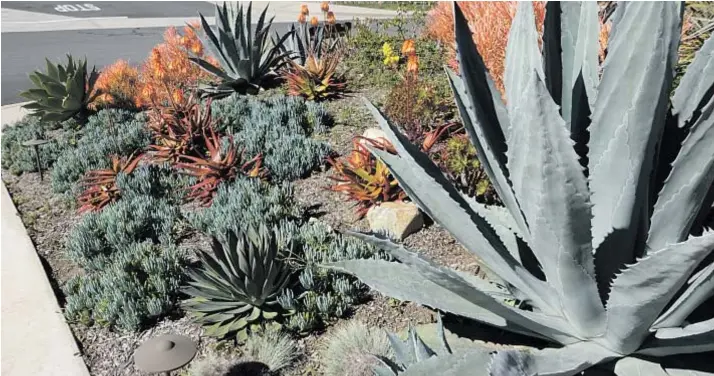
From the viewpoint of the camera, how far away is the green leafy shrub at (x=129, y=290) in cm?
397

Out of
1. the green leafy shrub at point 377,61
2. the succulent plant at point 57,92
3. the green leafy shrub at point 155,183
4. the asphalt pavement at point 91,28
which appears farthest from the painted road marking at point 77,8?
the green leafy shrub at point 155,183

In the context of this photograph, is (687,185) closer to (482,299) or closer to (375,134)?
(482,299)

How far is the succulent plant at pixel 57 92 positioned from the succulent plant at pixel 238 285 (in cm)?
566

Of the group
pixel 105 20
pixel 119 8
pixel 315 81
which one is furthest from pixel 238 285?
pixel 119 8

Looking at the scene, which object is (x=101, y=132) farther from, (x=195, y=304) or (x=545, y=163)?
(x=545, y=163)

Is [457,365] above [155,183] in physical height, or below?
above

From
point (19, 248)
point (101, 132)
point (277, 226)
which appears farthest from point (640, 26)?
→ point (101, 132)

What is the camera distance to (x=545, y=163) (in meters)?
1.71

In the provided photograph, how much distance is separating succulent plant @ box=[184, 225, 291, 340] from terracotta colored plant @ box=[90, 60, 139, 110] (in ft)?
18.9

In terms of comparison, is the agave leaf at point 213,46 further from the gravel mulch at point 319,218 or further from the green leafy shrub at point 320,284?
the green leafy shrub at point 320,284

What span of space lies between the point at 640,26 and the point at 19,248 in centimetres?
547

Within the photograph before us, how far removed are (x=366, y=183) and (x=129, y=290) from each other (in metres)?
2.04

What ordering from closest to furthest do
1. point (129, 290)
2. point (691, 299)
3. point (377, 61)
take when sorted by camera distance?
1. point (691, 299)
2. point (129, 290)
3. point (377, 61)

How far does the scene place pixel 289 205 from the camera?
5227 mm
